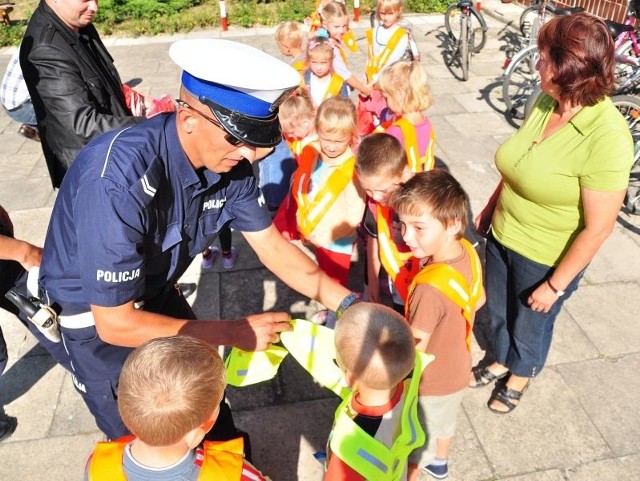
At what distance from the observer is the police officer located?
1690 millimetres

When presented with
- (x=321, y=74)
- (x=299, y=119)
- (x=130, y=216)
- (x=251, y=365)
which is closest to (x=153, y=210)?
(x=130, y=216)

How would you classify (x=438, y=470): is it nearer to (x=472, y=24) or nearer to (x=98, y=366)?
(x=98, y=366)

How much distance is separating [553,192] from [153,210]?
1713 mm

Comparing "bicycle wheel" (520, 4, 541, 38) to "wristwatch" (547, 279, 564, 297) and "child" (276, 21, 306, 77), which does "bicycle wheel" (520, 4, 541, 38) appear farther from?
"wristwatch" (547, 279, 564, 297)

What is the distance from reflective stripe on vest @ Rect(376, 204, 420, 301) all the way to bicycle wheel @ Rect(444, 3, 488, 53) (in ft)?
21.3

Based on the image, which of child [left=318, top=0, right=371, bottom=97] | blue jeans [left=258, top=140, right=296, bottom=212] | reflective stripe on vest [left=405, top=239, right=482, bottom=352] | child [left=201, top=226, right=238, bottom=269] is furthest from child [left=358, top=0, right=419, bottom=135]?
reflective stripe on vest [left=405, top=239, right=482, bottom=352]

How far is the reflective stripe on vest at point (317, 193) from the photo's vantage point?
3.34 metres

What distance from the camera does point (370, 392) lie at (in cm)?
181

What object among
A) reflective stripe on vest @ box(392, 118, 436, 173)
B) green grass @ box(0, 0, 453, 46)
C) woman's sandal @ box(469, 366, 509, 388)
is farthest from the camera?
green grass @ box(0, 0, 453, 46)

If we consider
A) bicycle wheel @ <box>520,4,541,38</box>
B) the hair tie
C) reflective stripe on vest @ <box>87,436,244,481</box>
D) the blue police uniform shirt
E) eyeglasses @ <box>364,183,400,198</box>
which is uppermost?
the blue police uniform shirt

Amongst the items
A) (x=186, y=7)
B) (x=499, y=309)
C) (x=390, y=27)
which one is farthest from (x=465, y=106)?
(x=186, y=7)

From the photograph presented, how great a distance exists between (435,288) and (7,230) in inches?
84.0

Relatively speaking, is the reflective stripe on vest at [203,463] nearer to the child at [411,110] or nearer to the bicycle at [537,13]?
the child at [411,110]

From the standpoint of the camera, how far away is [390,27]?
5.86 meters
